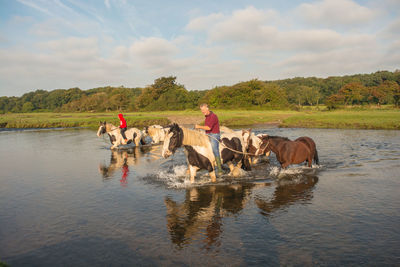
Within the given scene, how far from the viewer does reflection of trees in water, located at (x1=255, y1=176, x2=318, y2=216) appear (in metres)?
7.85

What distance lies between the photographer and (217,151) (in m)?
9.75

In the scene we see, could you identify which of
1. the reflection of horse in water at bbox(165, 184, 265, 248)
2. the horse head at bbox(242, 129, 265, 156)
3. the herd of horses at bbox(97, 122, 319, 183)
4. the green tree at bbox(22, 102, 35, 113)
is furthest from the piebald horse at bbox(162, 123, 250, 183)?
the green tree at bbox(22, 102, 35, 113)

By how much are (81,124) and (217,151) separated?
140ft

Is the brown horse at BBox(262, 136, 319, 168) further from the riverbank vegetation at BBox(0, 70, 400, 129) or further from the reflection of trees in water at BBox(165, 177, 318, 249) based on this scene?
the riverbank vegetation at BBox(0, 70, 400, 129)

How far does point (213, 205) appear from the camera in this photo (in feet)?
26.1

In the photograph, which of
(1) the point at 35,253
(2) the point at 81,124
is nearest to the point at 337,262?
(1) the point at 35,253

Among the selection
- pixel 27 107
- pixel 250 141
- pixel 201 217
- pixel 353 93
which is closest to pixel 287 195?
pixel 201 217

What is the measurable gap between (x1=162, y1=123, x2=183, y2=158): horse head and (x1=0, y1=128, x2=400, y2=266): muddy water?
1.65 metres

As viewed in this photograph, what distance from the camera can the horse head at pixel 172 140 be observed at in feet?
28.6

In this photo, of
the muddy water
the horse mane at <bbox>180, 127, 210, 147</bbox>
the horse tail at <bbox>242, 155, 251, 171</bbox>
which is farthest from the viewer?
the horse tail at <bbox>242, 155, 251, 171</bbox>

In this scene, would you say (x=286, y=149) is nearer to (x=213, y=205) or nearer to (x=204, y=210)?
(x=213, y=205)

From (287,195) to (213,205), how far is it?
282 centimetres

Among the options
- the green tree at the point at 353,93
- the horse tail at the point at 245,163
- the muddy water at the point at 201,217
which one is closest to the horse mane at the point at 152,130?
the muddy water at the point at 201,217

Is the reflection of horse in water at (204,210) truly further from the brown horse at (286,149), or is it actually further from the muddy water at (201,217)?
the brown horse at (286,149)
